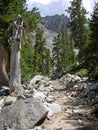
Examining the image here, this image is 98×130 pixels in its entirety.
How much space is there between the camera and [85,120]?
13.8 meters

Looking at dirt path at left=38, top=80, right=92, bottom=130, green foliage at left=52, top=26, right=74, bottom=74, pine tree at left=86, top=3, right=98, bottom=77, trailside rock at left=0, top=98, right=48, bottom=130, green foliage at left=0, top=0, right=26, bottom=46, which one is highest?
green foliage at left=0, top=0, right=26, bottom=46

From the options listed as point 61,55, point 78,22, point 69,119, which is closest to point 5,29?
point 69,119

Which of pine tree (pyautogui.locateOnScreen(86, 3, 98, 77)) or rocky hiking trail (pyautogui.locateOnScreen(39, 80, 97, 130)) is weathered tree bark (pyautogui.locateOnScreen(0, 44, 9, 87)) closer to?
pine tree (pyautogui.locateOnScreen(86, 3, 98, 77))

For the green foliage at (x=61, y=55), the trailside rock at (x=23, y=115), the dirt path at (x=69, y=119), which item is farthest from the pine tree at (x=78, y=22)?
the trailside rock at (x=23, y=115)

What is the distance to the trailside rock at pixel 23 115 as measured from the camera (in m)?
12.9

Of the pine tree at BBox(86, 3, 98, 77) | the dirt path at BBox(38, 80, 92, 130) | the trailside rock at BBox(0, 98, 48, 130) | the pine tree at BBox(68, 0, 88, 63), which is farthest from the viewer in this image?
the pine tree at BBox(68, 0, 88, 63)

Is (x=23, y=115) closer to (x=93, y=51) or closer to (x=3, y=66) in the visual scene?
(x=3, y=66)

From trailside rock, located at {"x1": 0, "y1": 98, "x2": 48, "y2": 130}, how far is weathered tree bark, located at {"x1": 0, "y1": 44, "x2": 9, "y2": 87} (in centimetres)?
1143

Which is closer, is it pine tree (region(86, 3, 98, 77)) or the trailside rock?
the trailside rock

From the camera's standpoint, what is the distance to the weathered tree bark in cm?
2533

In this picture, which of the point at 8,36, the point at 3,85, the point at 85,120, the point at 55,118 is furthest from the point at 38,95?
the point at 8,36

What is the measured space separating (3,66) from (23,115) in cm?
1278

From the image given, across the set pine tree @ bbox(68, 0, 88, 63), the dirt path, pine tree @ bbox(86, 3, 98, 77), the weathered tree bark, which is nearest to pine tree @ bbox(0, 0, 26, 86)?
the weathered tree bark

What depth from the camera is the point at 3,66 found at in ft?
83.9
